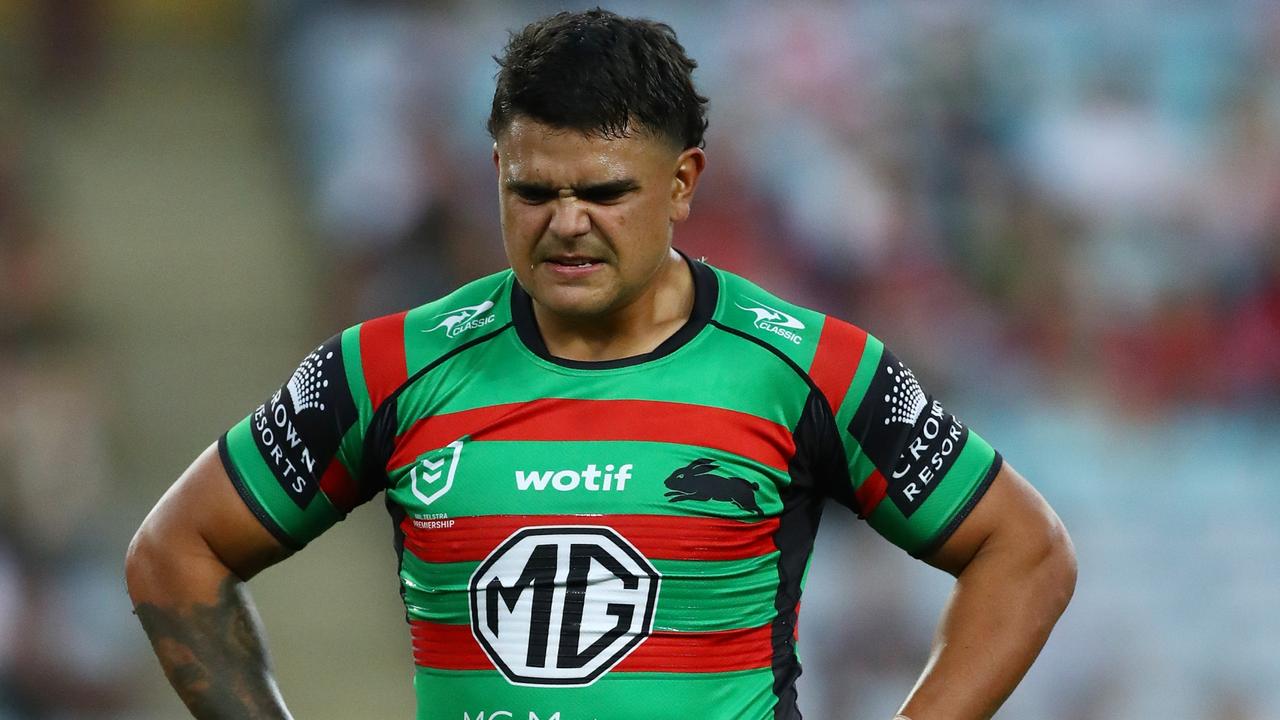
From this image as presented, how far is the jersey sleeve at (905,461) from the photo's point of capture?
2.97m

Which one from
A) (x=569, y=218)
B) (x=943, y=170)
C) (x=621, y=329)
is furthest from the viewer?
(x=943, y=170)

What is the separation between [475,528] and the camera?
114 inches

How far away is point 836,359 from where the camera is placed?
299 centimetres

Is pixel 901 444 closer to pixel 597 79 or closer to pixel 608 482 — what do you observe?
pixel 608 482

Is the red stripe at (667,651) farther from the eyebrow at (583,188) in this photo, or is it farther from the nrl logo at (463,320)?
the eyebrow at (583,188)

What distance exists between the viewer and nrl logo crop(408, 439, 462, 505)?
9.59 feet

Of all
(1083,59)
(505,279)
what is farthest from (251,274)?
(505,279)

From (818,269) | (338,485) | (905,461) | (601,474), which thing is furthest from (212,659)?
(818,269)

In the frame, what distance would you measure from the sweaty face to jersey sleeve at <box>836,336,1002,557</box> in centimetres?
43

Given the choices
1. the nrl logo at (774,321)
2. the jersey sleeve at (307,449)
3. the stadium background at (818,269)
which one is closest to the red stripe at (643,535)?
the jersey sleeve at (307,449)

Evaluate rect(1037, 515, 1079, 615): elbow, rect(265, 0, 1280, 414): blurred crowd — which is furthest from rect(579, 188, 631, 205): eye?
rect(265, 0, 1280, 414): blurred crowd

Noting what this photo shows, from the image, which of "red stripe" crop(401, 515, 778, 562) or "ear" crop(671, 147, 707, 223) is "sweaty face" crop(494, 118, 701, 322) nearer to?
"ear" crop(671, 147, 707, 223)

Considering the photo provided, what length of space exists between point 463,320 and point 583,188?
40 centimetres

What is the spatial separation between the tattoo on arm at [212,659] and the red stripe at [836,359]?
108 cm
